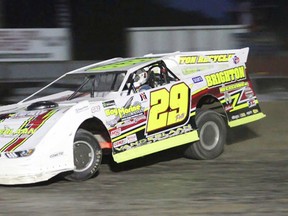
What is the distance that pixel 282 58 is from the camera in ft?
45.0

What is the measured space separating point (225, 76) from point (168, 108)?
55.1 inches

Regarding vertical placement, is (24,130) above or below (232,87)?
below

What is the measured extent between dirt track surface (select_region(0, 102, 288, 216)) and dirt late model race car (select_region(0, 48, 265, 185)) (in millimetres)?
→ 298

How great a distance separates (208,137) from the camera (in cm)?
1021

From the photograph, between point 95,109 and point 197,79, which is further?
point 197,79

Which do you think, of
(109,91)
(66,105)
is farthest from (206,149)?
(66,105)

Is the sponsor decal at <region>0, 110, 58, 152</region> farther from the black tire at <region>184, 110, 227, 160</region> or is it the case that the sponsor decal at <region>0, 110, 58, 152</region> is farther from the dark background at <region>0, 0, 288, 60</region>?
the dark background at <region>0, 0, 288, 60</region>

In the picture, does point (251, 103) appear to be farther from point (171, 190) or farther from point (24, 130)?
point (24, 130)

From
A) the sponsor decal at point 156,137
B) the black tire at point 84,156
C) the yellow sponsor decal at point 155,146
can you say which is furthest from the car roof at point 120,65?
the black tire at point 84,156

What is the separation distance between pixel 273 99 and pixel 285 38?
65.6 inches

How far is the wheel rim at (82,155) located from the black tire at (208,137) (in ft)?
6.67

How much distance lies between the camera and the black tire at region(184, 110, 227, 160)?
1002 centimetres

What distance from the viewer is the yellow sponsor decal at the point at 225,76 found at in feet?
33.2

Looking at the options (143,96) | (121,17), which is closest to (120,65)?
(143,96)
